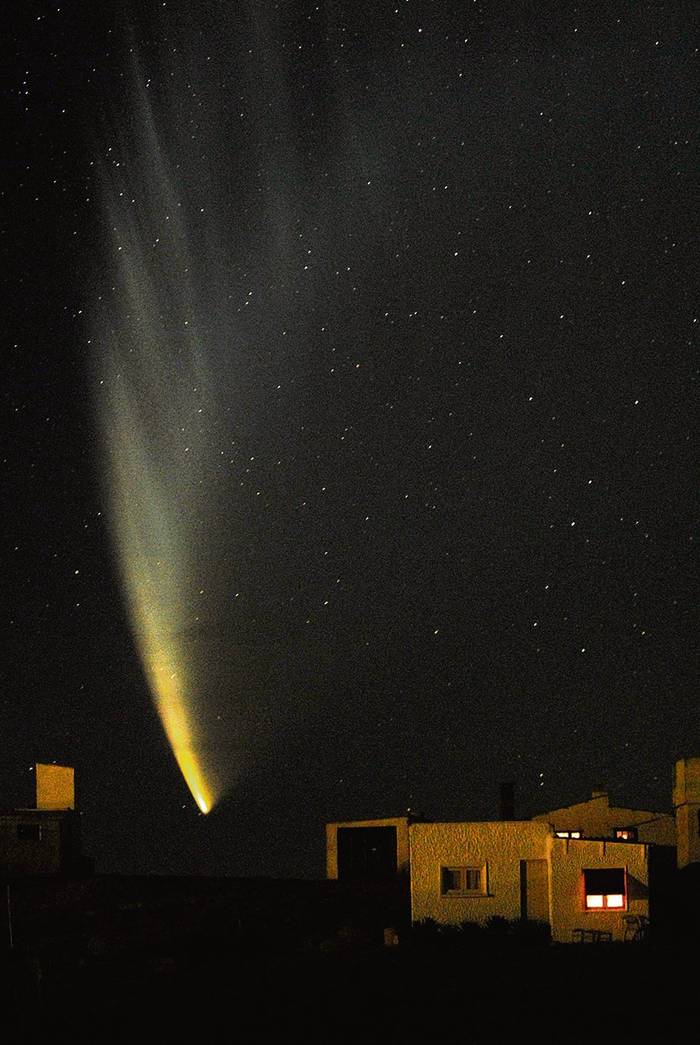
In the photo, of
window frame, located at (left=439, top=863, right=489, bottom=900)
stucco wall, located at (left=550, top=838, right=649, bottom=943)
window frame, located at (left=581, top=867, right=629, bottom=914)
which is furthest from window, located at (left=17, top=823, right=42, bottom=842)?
window frame, located at (left=581, top=867, right=629, bottom=914)

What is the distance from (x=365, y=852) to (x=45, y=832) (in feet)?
29.3

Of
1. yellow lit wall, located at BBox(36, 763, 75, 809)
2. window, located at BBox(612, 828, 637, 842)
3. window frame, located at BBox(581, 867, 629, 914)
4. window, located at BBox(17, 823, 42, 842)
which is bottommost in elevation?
window frame, located at BBox(581, 867, 629, 914)

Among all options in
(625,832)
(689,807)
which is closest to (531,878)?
(689,807)

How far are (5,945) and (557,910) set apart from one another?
474 inches

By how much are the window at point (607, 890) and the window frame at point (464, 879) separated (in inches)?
94.6

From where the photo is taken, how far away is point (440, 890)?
1252 inches

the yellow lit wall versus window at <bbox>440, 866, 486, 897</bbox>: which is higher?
the yellow lit wall

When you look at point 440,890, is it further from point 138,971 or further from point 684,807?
point 684,807

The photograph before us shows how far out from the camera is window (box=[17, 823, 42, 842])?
4356cm

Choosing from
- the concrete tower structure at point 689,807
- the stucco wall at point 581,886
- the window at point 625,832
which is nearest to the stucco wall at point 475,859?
the stucco wall at point 581,886

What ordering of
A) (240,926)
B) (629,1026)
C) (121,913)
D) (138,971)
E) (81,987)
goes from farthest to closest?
1. (121,913)
2. (240,926)
3. (138,971)
4. (81,987)
5. (629,1026)

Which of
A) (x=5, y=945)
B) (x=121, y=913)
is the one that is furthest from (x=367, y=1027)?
(x=121, y=913)

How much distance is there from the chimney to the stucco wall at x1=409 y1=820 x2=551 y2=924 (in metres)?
8.44

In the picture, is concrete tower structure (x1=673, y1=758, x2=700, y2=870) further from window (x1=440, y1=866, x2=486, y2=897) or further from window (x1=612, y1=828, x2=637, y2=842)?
window (x1=440, y1=866, x2=486, y2=897)
